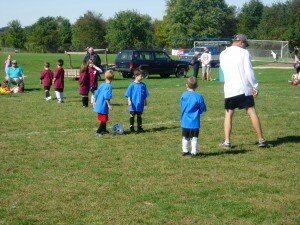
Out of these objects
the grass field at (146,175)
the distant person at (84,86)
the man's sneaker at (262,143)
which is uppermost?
the distant person at (84,86)

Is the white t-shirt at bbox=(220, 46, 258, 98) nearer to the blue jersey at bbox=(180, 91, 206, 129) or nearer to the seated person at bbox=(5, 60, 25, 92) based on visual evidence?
the blue jersey at bbox=(180, 91, 206, 129)

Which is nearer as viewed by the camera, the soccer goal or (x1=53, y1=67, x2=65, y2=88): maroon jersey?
(x1=53, y1=67, x2=65, y2=88): maroon jersey

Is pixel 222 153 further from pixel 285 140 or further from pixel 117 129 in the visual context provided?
pixel 117 129

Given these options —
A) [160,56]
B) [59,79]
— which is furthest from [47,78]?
[160,56]

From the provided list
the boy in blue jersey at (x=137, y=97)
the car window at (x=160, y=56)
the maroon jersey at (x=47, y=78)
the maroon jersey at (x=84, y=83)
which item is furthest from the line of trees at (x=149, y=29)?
the boy in blue jersey at (x=137, y=97)

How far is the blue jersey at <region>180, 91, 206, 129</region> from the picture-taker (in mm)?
8828

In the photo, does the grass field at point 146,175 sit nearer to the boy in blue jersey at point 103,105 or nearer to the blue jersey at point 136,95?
the boy in blue jersey at point 103,105

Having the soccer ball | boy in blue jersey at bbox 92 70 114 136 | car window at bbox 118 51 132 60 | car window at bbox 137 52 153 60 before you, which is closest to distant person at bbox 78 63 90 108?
boy in blue jersey at bbox 92 70 114 136

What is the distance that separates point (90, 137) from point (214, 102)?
7.26m

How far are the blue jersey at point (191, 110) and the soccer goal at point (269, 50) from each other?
52432 mm

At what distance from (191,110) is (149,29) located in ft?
316

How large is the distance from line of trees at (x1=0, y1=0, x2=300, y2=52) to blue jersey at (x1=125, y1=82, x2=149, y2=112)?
3144 inches

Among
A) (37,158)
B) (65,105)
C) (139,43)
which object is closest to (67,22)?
(139,43)

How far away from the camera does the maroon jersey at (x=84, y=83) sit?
16219mm
